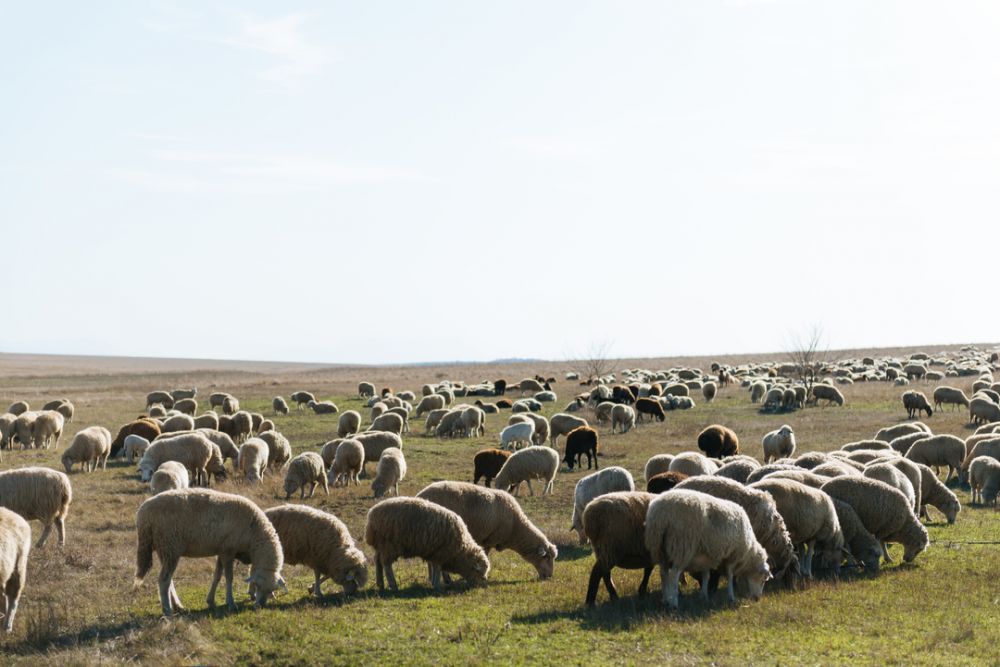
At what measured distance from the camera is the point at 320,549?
1207cm

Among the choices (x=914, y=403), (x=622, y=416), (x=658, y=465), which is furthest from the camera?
(x=914, y=403)

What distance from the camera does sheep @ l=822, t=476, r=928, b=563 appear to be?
13.5 meters

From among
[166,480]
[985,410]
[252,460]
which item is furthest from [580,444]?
[985,410]

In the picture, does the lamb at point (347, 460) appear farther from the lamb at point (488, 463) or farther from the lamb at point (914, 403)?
the lamb at point (914, 403)

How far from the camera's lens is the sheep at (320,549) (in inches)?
474

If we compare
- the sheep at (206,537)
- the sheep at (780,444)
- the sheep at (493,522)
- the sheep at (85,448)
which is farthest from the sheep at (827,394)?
the sheep at (206,537)

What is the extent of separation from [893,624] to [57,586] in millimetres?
10986

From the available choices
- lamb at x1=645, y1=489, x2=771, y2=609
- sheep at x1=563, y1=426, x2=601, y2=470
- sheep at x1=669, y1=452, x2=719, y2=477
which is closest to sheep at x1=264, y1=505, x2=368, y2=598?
lamb at x1=645, y1=489, x2=771, y2=609

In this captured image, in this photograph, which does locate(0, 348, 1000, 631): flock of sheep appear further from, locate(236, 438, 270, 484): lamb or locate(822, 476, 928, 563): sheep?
locate(236, 438, 270, 484): lamb

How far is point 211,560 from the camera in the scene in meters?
14.6

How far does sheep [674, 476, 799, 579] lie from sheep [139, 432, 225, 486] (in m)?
14.5

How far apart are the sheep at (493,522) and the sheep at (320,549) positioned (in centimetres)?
180

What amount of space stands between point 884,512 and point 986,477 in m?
7.21

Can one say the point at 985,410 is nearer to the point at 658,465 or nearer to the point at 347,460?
the point at 658,465
